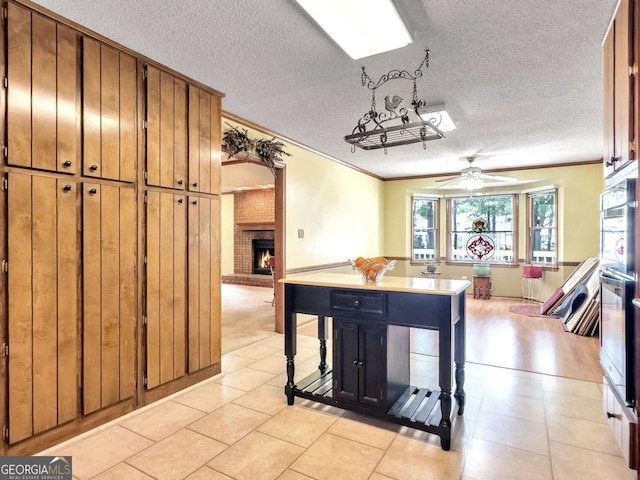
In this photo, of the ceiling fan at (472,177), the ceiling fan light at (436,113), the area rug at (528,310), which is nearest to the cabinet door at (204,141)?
the ceiling fan light at (436,113)

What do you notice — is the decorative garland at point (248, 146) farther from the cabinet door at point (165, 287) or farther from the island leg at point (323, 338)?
the island leg at point (323, 338)

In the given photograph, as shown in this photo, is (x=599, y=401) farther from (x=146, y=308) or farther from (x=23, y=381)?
(x=23, y=381)

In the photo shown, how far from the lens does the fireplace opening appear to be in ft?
31.0

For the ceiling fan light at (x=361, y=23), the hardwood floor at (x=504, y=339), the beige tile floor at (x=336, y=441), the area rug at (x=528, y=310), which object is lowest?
the beige tile floor at (x=336, y=441)

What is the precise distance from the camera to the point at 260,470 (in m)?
1.89

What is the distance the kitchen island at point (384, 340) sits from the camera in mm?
2131

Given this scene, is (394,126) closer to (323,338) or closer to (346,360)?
(346,360)

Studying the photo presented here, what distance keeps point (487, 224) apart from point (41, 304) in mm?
7528

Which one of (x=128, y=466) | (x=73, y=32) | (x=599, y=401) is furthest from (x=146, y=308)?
(x=599, y=401)

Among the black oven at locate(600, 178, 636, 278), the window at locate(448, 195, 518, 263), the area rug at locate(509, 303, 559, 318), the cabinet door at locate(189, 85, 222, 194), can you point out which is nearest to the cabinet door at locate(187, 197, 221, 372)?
the cabinet door at locate(189, 85, 222, 194)

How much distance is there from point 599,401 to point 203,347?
306 centimetres

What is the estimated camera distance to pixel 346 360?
244 centimetres

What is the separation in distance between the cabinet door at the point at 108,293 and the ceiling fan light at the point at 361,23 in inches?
66.4

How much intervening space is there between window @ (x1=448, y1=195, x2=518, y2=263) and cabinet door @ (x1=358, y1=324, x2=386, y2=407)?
19.7 ft
